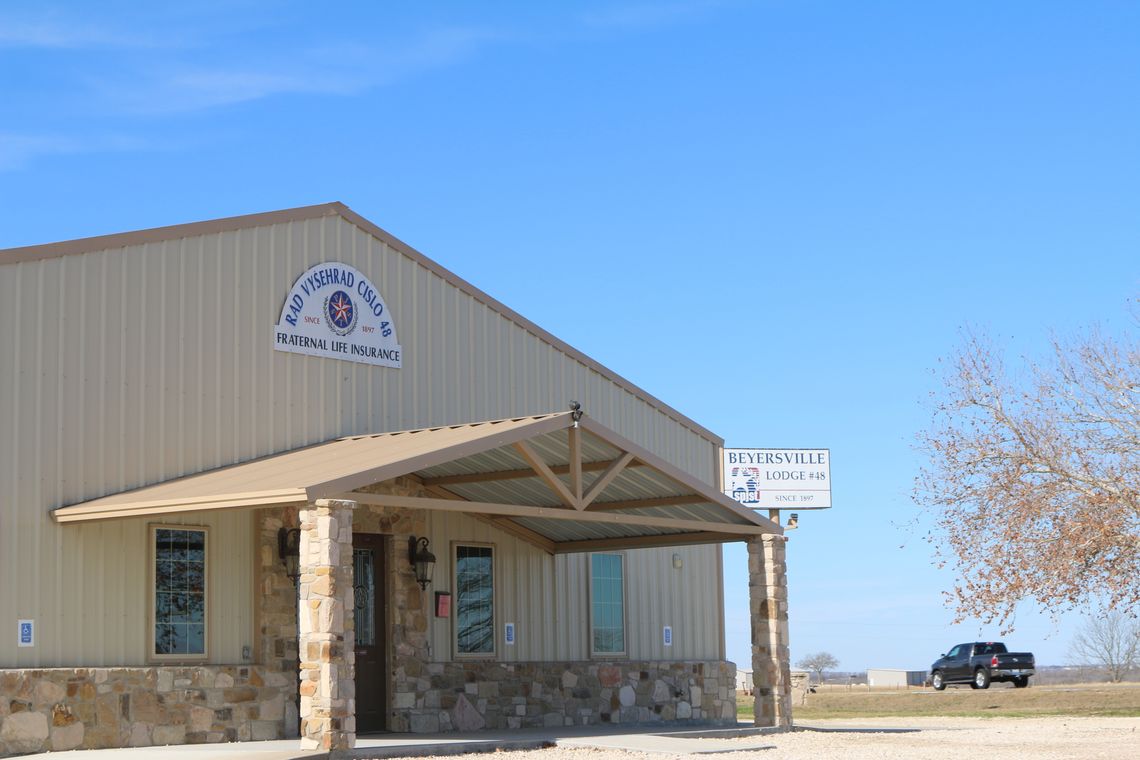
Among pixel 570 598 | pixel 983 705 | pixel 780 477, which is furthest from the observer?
pixel 983 705

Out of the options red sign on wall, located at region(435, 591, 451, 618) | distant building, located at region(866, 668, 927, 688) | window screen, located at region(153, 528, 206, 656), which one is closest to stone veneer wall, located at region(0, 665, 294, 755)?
window screen, located at region(153, 528, 206, 656)

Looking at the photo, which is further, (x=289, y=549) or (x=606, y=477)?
(x=289, y=549)

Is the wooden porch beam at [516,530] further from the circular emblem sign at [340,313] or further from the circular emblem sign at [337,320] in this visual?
the circular emblem sign at [340,313]

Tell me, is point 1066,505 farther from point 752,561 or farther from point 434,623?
point 434,623

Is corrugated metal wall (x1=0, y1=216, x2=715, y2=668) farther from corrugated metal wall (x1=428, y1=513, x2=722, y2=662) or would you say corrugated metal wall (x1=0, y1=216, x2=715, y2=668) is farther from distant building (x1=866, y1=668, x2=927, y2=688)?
distant building (x1=866, y1=668, x2=927, y2=688)

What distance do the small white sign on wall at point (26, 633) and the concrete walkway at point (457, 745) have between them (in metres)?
1.04

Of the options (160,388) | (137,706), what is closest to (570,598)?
(160,388)

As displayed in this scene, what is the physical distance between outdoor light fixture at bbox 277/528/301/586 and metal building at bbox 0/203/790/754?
0.03m

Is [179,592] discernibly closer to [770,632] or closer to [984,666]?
[770,632]

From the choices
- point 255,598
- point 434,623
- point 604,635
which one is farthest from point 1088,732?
point 255,598

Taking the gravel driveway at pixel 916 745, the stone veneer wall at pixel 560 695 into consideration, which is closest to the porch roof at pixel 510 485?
the stone veneer wall at pixel 560 695

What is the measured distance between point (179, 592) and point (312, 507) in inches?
112

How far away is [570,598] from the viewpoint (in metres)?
19.8

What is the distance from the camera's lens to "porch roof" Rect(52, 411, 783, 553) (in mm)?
13836
